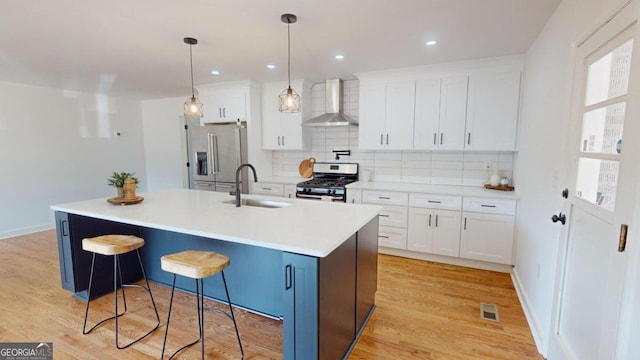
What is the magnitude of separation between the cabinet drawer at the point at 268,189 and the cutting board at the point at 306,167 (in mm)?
564

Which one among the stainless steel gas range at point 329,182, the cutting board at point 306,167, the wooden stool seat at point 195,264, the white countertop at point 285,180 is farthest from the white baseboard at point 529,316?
the cutting board at point 306,167

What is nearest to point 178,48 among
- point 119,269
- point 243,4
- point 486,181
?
point 243,4

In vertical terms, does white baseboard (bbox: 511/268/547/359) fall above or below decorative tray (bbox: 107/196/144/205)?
below

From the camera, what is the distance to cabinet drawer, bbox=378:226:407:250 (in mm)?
3708

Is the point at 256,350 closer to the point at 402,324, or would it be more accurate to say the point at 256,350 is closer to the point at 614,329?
the point at 402,324

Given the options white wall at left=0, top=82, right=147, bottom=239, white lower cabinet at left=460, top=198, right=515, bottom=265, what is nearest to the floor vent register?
white lower cabinet at left=460, top=198, right=515, bottom=265

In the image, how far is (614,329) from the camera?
1190 mm

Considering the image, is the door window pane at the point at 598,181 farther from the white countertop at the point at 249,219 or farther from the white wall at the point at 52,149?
the white wall at the point at 52,149

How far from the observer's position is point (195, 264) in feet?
5.75

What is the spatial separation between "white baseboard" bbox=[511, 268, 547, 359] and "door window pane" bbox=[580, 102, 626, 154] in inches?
52.5

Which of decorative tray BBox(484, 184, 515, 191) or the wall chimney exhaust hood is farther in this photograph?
the wall chimney exhaust hood

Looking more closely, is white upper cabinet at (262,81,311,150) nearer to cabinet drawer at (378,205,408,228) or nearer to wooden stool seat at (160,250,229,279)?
cabinet drawer at (378,205,408,228)

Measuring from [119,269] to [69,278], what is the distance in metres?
0.38

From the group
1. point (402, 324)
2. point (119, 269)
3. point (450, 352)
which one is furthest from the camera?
point (119, 269)
